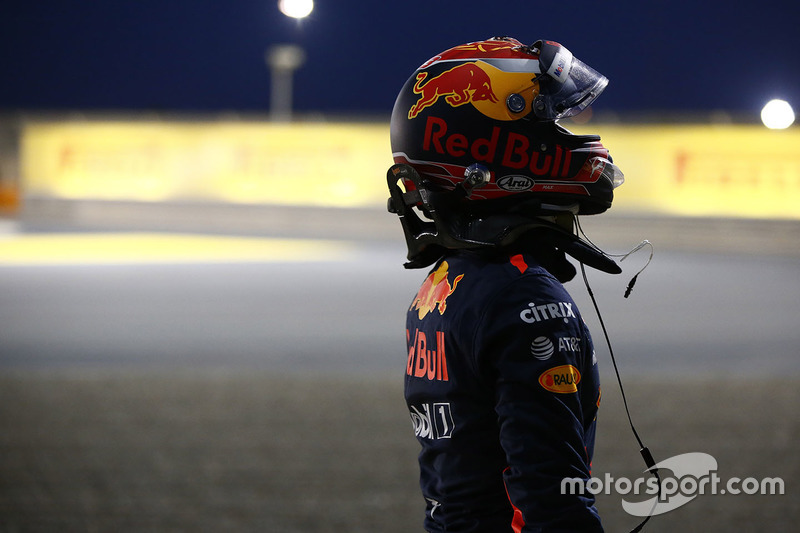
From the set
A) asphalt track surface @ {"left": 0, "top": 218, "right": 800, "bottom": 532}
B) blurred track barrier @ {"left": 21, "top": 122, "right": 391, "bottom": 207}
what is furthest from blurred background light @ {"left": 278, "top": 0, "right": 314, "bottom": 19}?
blurred track barrier @ {"left": 21, "top": 122, "right": 391, "bottom": 207}

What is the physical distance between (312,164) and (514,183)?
862 inches

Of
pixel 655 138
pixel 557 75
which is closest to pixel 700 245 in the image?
pixel 655 138

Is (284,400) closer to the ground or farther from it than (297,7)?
closer to the ground

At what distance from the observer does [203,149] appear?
24125mm

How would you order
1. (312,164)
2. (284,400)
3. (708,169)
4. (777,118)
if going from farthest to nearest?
(312,164), (708,169), (777,118), (284,400)

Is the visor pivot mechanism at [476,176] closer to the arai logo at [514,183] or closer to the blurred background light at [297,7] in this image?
the arai logo at [514,183]

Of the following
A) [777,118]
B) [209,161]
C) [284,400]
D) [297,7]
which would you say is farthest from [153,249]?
[297,7]

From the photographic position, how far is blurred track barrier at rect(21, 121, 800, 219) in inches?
816

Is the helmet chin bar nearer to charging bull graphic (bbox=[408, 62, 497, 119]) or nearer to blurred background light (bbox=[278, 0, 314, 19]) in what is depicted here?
charging bull graphic (bbox=[408, 62, 497, 119])

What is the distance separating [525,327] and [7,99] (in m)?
63.9

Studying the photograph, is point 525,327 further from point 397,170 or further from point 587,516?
point 397,170

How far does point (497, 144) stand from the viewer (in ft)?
6.32

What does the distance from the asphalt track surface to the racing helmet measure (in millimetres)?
2780

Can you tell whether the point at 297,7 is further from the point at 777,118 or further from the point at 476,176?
the point at 777,118
